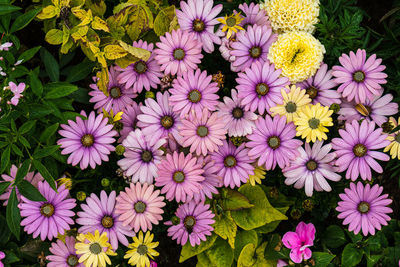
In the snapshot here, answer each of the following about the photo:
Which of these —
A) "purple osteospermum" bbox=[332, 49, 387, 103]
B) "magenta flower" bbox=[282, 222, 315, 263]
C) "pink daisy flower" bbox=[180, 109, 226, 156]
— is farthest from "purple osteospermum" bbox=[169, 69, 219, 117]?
"magenta flower" bbox=[282, 222, 315, 263]

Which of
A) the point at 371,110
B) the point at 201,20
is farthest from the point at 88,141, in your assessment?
the point at 371,110

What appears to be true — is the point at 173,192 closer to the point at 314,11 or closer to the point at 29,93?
the point at 29,93

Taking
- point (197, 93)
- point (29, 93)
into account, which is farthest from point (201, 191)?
point (29, 93)

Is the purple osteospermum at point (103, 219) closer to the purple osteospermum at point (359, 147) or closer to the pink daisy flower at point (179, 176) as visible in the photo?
the pink daisy flower at point (179, 176)

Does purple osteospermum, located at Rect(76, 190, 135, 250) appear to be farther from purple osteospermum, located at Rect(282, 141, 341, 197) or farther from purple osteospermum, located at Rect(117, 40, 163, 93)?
purple osteospermum, located at Rect(282, 141, 341, 197)

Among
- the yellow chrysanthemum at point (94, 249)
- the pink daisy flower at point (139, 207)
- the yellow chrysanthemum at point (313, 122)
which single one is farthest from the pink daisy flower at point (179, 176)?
the yellow chrysanthemum at point (313, 122)
